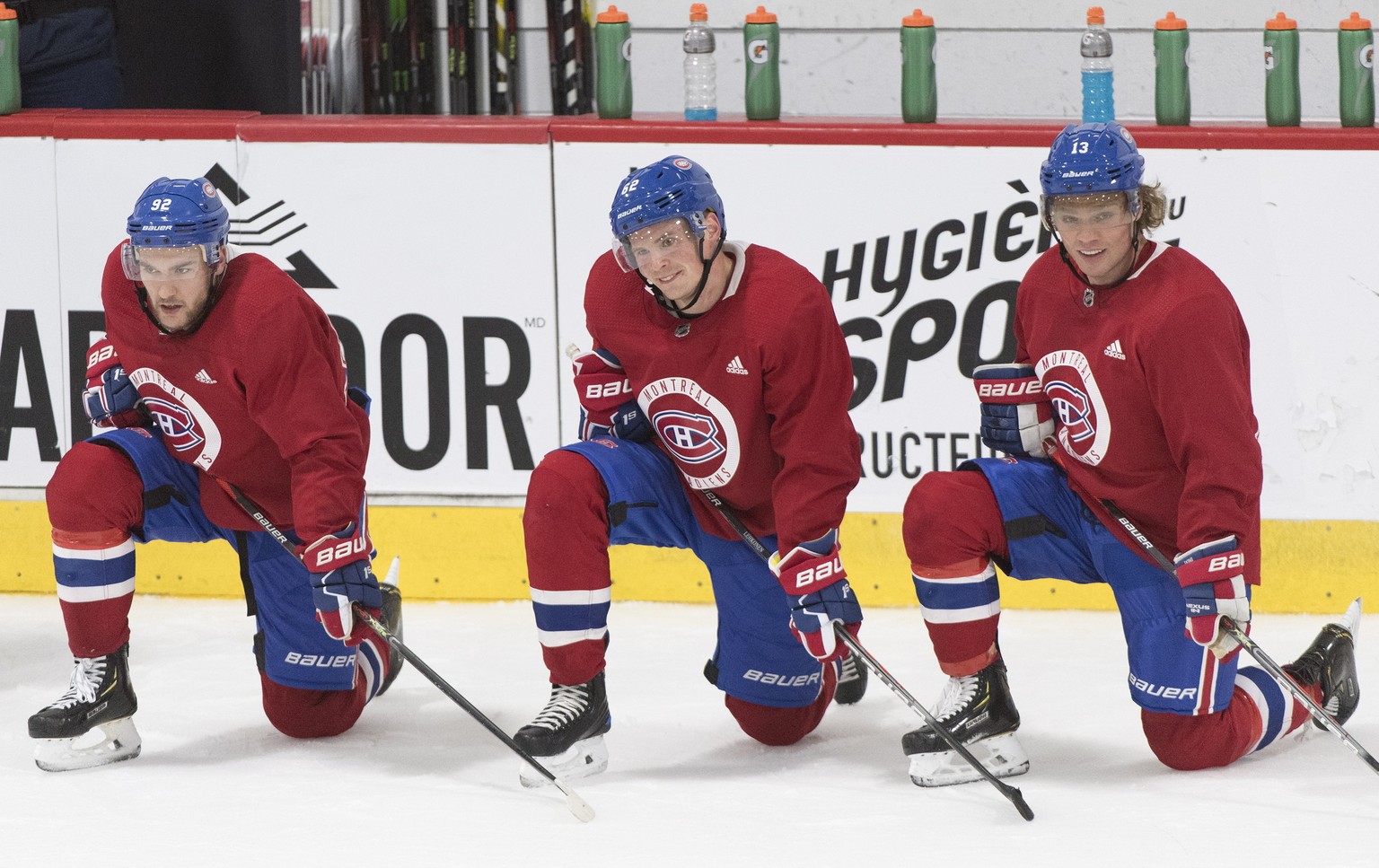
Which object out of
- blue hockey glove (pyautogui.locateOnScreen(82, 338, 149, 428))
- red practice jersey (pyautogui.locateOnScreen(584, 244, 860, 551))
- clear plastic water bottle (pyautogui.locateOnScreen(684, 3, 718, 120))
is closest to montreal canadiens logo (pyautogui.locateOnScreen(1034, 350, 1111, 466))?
red practice jersey (pyautogui.locateOnScreen(584, 244, 860, 551))

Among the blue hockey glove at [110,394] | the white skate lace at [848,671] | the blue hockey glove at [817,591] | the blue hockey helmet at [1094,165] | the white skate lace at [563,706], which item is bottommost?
the white skate lace at [848,671]

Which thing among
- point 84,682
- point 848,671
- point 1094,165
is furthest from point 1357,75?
point 84,682

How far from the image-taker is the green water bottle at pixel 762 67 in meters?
4.38

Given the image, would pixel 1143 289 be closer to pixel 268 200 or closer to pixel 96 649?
pixel 96 649

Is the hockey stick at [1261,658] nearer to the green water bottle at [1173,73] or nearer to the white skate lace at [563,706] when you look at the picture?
the white skate lace at [563,706]

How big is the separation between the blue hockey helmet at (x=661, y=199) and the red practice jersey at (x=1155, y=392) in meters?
0.62

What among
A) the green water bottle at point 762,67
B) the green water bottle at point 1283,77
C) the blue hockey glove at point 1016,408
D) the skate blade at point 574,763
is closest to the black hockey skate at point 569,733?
the skate blade at point 574,763

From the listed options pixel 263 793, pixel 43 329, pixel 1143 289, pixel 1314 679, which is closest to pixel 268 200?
pixel 43 329

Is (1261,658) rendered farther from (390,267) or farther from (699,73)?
(390,267)

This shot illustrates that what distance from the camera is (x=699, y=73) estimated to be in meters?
4.43

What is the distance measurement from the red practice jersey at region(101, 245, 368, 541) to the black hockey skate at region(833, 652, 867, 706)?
102 centimetres

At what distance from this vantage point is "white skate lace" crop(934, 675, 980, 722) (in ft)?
10.5

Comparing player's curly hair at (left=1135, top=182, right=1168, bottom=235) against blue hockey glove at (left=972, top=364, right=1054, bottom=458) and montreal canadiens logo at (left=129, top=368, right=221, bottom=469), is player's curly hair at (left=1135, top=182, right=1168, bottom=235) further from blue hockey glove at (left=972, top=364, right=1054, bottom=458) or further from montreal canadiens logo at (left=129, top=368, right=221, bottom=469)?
montreal canadiens logo at (left=129, top=368, right=221, bottom=469)

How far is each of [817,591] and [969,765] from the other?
410 mm
